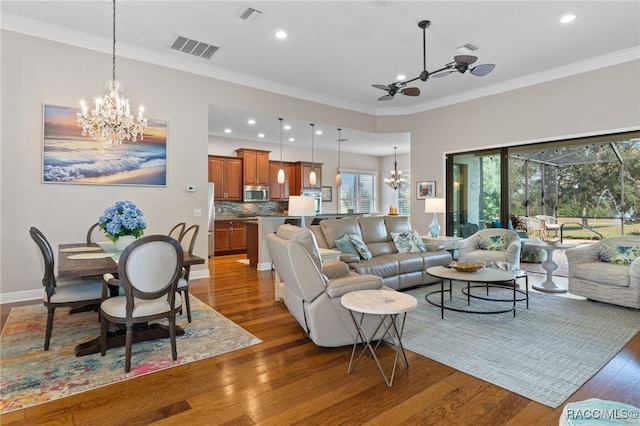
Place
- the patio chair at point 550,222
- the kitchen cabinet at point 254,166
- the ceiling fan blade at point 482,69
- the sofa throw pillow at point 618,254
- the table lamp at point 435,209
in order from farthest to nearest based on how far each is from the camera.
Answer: the kitchen cabinet at point 254,166 → the patio chair at point 550,222 → the table lamp at point 435,209 → the sofa throw pillow at point 618,254 → the ceiling fan blade at point 482,69

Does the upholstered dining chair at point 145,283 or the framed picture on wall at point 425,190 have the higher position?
the framed picture on wall at point 425,190

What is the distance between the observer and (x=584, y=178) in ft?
19.3

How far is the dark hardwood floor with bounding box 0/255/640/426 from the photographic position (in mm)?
1976

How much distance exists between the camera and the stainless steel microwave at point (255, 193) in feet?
30.1

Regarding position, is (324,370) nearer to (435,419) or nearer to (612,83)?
(435,419)

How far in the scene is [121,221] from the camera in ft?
10.7

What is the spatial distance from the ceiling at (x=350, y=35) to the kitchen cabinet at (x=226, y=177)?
9.13 ft

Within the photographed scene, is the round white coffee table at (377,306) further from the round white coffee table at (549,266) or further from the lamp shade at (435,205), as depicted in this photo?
the lamp shade at (435,205)

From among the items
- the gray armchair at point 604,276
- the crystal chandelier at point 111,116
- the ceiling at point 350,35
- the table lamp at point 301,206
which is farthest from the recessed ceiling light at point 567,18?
the crystal chandelier at point 111,116

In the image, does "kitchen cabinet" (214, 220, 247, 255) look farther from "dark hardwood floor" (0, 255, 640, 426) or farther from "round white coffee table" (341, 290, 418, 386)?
"round white coffee table" (341, 290, 418, 386)

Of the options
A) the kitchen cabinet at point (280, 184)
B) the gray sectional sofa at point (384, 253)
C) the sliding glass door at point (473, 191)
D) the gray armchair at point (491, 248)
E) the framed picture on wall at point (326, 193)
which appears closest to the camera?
the gray sectional sofa at point (384, 253)

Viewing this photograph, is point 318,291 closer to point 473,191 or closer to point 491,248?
point 491,248

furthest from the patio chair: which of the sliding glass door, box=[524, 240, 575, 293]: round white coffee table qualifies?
box=[524, 240, 575, 293]: round white coffee table

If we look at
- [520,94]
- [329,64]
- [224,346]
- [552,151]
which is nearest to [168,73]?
[329,64]
